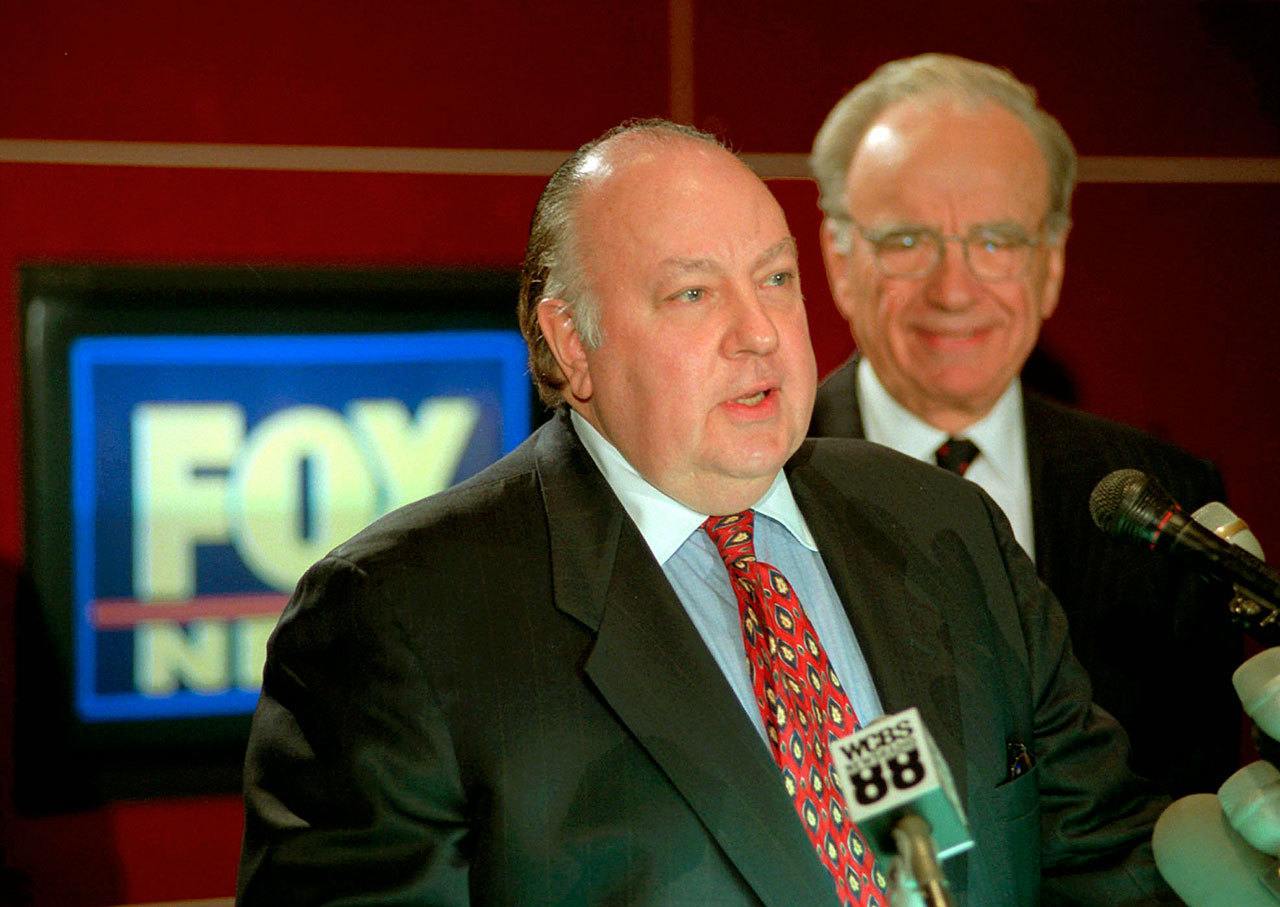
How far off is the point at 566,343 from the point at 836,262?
37.8 inches

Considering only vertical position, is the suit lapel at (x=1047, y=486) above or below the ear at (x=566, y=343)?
below

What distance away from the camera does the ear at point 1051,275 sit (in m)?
2.46

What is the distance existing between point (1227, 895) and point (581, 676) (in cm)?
66

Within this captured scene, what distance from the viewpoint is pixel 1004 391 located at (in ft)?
7.87

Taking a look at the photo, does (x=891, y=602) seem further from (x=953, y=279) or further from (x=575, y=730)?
(x=953, y=279)

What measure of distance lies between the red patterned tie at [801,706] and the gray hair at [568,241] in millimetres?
315

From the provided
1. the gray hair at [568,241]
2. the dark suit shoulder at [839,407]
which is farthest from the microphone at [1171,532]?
the dark suit shoulder at [839,407]

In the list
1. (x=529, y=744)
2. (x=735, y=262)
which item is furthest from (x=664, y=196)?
(x=529, y=744)

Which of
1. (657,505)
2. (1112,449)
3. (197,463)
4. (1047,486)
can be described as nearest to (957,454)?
(1047,486)

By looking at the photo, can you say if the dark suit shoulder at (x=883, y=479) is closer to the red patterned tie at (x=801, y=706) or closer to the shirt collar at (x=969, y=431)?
the red patterned tie at (x=801, y=706)

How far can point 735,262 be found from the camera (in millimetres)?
1548

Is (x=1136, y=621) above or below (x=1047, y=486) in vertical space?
below

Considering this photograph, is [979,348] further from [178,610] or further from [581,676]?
[178,610]

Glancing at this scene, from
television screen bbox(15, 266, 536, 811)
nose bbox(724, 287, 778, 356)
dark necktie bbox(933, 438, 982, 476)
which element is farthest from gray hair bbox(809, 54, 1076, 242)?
nose bbox(724, 287, 778, 356)
